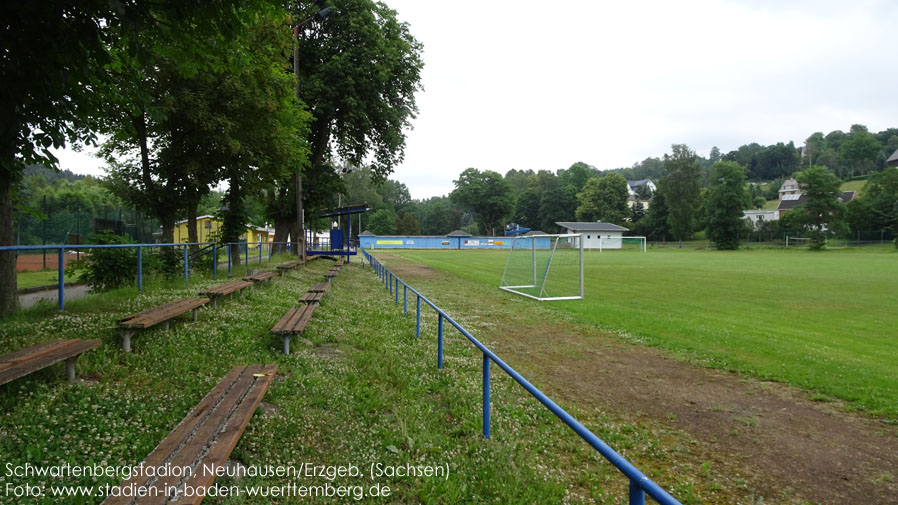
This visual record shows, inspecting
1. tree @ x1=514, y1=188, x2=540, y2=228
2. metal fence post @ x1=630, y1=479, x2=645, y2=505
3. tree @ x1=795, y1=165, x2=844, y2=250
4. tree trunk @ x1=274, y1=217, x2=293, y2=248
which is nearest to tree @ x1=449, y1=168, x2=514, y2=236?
tree @ x1=514, y1=188, x2=540, y2=228

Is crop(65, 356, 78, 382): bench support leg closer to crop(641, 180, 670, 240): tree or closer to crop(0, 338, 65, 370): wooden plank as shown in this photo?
crop(0, 338, 65, 370): wooden plank

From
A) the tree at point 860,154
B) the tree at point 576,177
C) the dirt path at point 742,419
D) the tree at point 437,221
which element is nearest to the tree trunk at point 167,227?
the dirt path at point 742,419

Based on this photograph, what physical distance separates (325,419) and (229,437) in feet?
3.73

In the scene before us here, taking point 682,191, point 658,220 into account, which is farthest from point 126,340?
point 658,220

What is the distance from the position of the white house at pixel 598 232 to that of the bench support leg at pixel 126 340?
6607cm

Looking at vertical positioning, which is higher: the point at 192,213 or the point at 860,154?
the point at 860,154

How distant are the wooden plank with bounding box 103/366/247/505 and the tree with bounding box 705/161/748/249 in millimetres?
75689

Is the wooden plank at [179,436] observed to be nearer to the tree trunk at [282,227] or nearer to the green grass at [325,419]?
the green grass at [325,419]

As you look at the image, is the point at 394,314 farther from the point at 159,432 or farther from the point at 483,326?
the point at 159,432

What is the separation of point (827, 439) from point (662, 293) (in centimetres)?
1189

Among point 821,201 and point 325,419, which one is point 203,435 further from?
point 821,201

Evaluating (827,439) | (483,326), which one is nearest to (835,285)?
(483,326)

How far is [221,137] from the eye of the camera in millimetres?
13617

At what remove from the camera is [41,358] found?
12.2 ft
